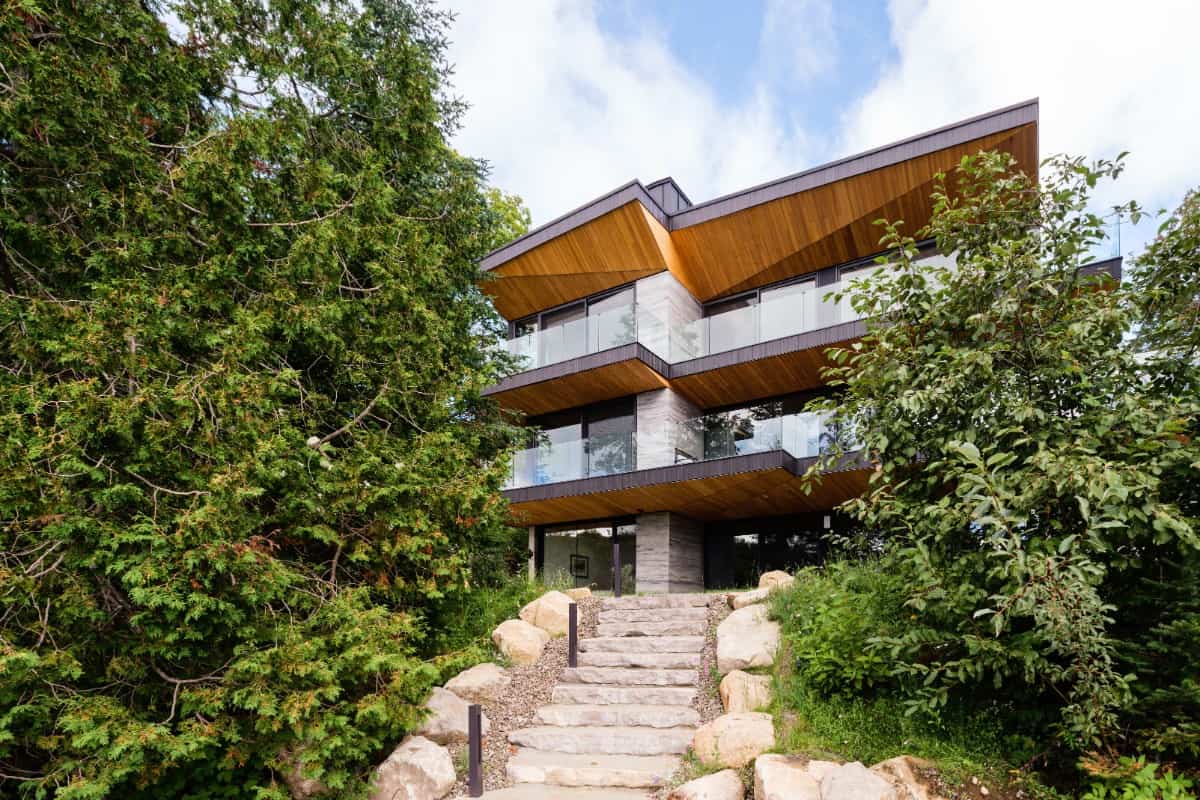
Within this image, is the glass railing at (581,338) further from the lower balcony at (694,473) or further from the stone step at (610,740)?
the stone step at (610,740)

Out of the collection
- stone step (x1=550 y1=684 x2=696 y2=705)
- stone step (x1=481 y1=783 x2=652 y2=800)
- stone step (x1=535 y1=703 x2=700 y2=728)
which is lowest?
stone step (x1=481 y1=783 x2=652 y2=800)

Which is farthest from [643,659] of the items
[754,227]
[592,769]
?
[754,227]

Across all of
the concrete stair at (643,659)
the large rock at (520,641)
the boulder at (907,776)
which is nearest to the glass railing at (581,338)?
the large rock at (520,641)

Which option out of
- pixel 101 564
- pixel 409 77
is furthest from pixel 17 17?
pixel 101 564

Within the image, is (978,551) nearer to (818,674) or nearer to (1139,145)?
(818,674)

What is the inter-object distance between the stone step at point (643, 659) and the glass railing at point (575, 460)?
555 cm

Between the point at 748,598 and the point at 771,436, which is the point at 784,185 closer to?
the point at 771,436

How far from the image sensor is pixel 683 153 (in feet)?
65.0

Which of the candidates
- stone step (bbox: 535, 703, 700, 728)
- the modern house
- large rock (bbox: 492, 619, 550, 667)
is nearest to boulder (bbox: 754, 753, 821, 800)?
stone step (bbox: 535, 703, 700, 728)

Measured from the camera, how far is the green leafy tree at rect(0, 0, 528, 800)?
4.88 m

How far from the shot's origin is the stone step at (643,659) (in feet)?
26.4

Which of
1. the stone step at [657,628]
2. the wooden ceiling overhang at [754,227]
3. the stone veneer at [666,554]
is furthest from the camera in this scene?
the stone veneer at [666,554]

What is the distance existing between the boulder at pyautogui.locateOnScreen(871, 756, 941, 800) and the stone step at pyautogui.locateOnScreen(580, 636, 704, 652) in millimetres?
3471

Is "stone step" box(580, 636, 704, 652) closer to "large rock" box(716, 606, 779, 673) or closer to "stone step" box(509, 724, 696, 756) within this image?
"large rock" box(716, 606, 779, 673)
